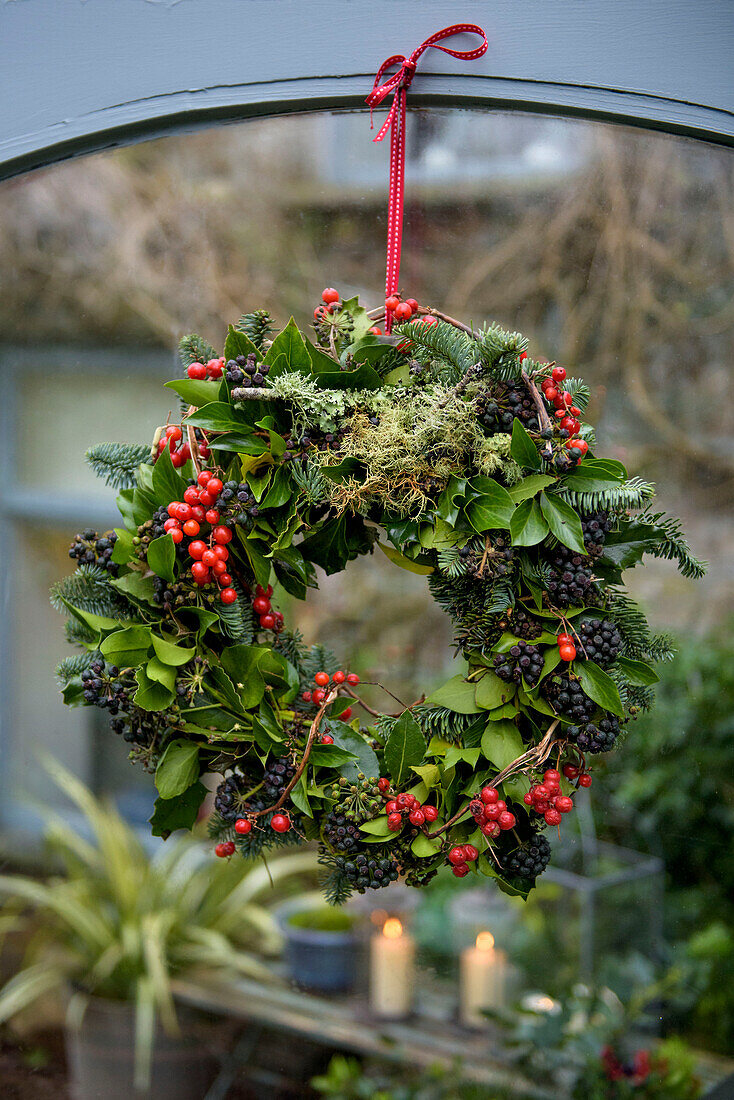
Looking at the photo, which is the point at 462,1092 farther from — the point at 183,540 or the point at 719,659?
the point at 183,540

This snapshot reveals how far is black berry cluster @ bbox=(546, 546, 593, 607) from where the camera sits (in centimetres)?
75

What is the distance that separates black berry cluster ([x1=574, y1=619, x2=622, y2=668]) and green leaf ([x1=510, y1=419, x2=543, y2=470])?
0.15 metres

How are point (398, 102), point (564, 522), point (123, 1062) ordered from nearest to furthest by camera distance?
point (564, 522) → point (398, 102) → point (123, 1062)

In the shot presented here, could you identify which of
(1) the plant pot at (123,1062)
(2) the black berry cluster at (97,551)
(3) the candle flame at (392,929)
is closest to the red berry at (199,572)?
(2) the black berry cluster at (97,551)

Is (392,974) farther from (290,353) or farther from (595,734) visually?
(290,353)

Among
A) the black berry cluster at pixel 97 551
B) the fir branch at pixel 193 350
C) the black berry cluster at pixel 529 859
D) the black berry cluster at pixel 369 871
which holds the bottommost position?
the black berry cluster at pixel 369 871

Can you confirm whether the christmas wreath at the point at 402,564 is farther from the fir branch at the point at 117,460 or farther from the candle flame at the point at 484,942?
the candle flame at the point at 484,942

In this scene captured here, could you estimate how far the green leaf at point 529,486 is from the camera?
0.74 m

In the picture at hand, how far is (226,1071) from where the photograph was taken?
1.38 meters

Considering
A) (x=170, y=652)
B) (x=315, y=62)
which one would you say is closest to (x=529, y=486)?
(x=170, y=652)

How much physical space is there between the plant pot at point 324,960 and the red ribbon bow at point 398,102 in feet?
3.63

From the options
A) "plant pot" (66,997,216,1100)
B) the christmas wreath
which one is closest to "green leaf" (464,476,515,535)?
the christmas wreath

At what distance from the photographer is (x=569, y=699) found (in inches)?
29.0

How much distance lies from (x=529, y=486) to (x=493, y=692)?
198 millimetres
